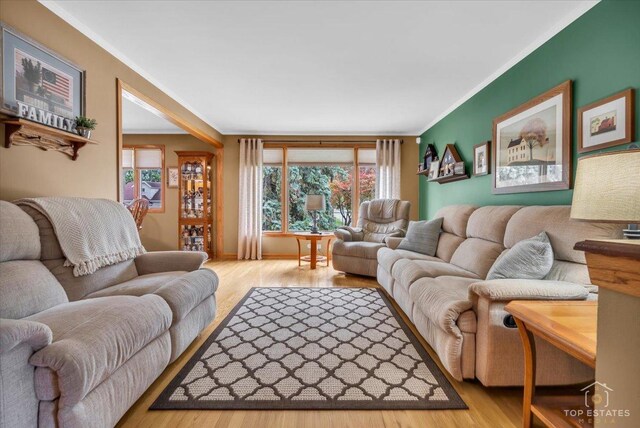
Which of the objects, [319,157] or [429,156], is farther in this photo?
[319,157]

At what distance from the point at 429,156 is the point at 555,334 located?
427cm

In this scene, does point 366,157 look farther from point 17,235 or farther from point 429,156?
point 17,235

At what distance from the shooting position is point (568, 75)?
88.4 inches

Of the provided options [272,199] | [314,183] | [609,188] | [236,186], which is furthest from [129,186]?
[609,188]

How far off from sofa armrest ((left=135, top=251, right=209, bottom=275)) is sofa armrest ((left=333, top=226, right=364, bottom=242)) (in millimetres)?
2433

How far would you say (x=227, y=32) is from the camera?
8.10 feet

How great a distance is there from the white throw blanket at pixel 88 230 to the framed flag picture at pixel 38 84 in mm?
579

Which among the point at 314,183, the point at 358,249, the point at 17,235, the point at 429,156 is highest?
the point at 429,156

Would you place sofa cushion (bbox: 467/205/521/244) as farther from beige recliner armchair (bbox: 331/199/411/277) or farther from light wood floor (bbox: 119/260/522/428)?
beige recliner armchair (bbox: 331/199/411/277)

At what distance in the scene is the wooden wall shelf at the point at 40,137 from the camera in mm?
1854

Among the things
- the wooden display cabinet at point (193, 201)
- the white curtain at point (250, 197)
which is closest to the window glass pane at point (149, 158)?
the wooden display cabinet at point (193, 201)

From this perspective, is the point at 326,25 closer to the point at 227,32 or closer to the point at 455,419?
the point at 227,32

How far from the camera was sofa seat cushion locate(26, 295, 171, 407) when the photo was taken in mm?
1103

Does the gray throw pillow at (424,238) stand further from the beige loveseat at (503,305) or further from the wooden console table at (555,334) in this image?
the wooden console table at (555,334)
